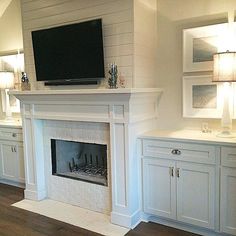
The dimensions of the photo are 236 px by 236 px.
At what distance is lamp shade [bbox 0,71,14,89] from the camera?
4.09m

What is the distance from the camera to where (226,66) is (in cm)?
248

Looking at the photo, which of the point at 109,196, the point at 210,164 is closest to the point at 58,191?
the point at 109,196

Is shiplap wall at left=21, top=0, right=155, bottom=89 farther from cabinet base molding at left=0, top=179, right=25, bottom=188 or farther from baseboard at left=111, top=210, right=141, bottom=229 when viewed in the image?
cabinet base molding at left=0, top=179, right=25, bottom=188

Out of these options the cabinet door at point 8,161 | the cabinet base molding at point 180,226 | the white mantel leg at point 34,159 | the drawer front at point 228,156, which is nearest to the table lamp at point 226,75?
the drawer front at point 228,156

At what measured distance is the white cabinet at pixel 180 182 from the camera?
2.50 meters

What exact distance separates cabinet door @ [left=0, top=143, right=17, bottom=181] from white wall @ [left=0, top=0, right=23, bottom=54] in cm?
154

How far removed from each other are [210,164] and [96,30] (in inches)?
68.2

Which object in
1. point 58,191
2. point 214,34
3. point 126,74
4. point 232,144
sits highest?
point 214,34

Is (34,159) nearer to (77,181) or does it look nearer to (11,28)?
(77,181)

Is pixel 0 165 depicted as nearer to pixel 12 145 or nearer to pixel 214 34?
pixel 12 145

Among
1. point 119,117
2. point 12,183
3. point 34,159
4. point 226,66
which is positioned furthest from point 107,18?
point 12,183

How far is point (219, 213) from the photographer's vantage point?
8.08 feet

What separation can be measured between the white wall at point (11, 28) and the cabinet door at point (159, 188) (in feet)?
9.12

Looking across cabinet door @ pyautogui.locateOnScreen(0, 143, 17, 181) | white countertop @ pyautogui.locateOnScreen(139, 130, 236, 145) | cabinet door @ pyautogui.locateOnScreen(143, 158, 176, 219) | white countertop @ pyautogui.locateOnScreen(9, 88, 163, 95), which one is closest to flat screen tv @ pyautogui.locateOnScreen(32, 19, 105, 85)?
white countertop @ pyautogui.locateOnScreen(9, 88, 163, 95)
